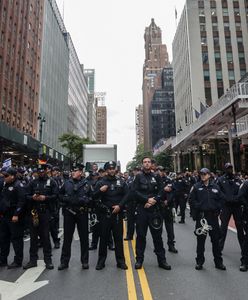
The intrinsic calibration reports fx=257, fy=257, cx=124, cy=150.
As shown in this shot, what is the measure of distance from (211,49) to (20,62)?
124ft

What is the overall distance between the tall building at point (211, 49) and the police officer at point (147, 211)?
47.2 meters

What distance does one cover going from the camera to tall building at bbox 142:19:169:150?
525 feet

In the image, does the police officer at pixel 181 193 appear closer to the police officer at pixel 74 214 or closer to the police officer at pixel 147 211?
the police officer at pixel 147 211

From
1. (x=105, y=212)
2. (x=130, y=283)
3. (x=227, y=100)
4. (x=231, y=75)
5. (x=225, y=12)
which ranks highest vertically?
(x=225, y=12)

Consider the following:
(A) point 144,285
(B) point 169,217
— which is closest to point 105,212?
(A) point 144,285

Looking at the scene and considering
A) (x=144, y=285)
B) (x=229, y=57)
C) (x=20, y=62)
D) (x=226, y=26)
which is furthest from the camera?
(x=226, y=26)

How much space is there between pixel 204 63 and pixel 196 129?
119 ft

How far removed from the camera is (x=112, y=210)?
18.8 ft

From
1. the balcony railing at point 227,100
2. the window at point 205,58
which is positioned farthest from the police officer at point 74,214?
the window at point 205,58

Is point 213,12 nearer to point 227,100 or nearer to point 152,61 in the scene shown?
point 227,100

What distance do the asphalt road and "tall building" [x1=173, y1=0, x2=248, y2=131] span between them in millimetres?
47676

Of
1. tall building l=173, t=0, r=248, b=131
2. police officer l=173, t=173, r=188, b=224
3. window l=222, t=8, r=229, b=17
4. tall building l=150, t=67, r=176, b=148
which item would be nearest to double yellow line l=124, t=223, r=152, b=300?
police officer l=173, t=173, r=188, b=224

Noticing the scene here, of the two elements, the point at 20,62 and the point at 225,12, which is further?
the point at 225,12

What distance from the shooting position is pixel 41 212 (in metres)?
5.88
